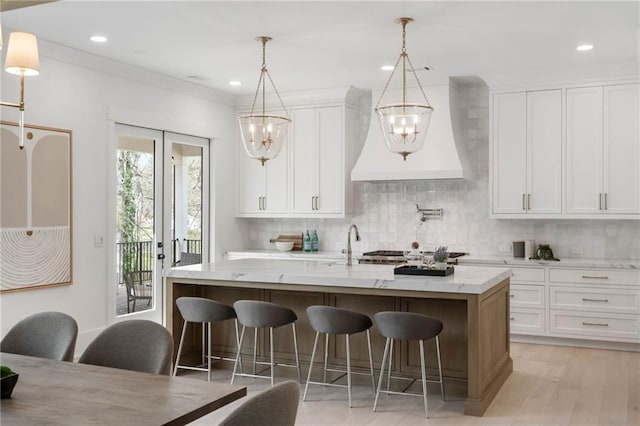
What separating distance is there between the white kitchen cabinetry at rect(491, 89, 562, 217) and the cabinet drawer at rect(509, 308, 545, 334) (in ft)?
3.20

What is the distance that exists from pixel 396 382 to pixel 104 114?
3.52 metres

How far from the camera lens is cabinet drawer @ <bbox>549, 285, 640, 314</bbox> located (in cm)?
578

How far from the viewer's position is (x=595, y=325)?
5.89 meters

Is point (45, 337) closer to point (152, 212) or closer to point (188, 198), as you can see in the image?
point (152, 212)

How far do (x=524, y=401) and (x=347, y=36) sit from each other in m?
3.05

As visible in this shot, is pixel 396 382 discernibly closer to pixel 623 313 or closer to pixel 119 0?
pixel 623 313

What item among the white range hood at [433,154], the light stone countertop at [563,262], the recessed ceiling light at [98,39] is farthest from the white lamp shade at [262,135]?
the light stone countertop at [563,262]

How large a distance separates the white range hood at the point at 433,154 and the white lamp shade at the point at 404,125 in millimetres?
1893

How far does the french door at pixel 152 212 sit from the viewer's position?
6004 mm

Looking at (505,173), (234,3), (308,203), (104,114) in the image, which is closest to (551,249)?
(505,173)

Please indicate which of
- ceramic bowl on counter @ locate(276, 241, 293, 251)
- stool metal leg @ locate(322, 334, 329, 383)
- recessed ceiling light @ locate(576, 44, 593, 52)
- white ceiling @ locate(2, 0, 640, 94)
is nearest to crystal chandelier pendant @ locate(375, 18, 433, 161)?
white ceiling @ locate(2, 0, 640, 94)

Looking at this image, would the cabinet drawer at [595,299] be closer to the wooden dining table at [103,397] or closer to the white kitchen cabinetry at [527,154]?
the white kitchen cabinetry at [527,154]

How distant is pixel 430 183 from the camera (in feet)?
23.1

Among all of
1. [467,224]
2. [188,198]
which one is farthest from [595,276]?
[188,198]
